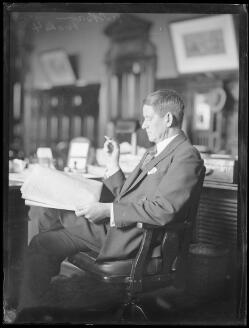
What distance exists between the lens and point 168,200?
223 cm

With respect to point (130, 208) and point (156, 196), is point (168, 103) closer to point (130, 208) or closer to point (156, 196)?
point (156, 196)

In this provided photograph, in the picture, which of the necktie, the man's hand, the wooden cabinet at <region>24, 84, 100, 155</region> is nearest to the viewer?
the man's hand

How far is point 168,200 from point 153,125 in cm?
48

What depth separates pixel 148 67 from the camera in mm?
→ 2594

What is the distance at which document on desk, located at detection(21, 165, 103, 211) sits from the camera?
7.88ft

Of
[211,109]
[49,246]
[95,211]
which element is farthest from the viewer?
[211,109]

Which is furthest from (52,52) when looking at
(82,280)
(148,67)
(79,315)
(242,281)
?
(242,281)

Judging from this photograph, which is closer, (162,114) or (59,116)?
(162,114)

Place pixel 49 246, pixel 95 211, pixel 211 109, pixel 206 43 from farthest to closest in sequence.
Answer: pixel 211 109, pixel 206 43, pixel 49 246, pixel 95 211

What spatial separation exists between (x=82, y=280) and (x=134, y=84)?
1.28 m

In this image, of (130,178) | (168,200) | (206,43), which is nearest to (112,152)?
(130,178)

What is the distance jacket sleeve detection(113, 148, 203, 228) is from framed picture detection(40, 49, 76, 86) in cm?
90

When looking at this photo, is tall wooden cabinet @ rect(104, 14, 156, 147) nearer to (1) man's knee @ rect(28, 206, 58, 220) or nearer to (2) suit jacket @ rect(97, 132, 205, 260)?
(2) suit jacket @ rect(97, 132, 205, 260)

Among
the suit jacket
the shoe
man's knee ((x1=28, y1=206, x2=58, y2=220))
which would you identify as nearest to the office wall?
the suit jacket
